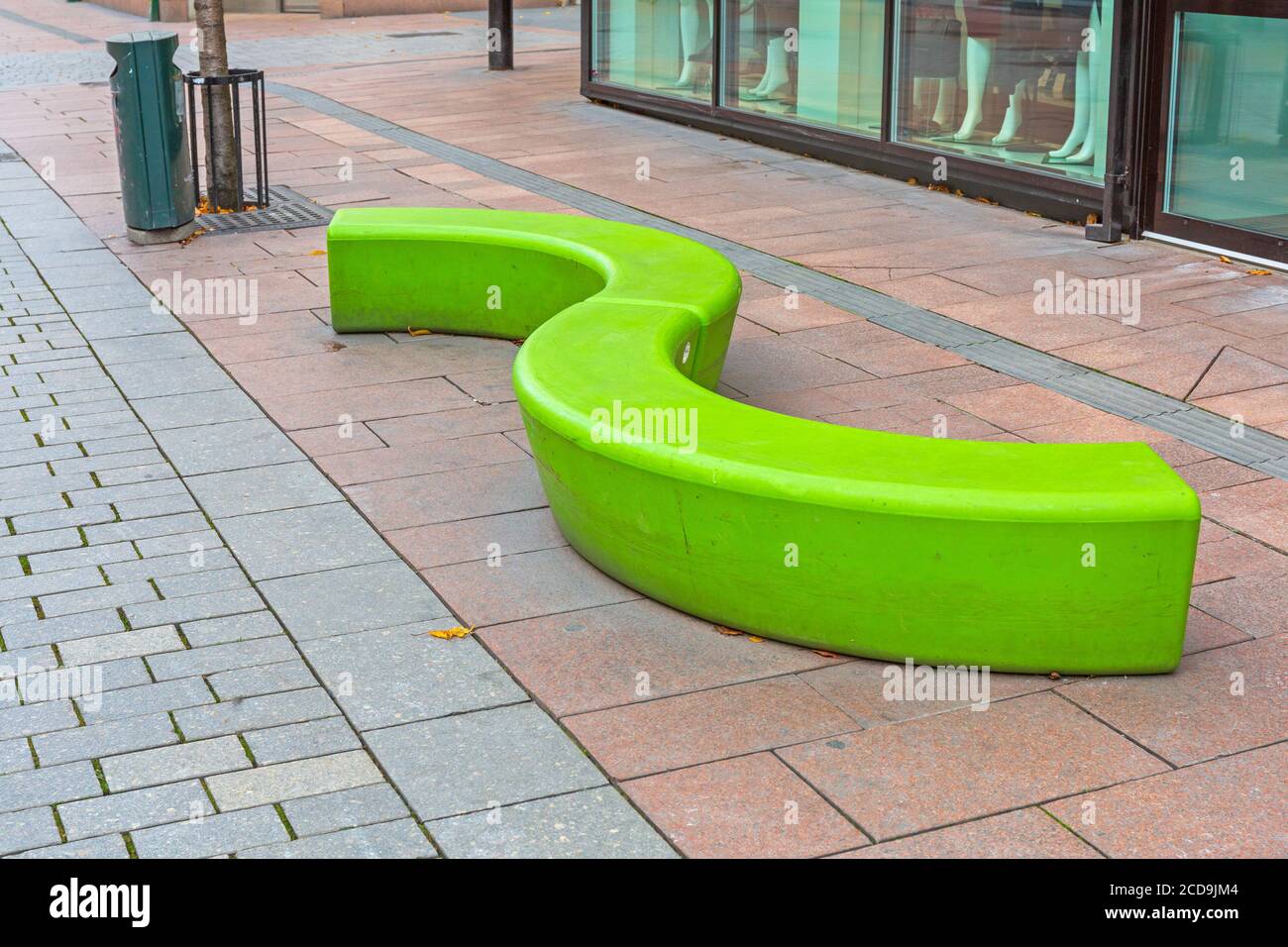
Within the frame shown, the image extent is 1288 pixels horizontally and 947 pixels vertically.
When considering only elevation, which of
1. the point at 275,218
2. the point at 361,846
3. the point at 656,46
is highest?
Answer: the point at 656,46

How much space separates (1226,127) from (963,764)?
250 inches

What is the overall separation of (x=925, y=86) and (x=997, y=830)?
8.59 metres

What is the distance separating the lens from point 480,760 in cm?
398

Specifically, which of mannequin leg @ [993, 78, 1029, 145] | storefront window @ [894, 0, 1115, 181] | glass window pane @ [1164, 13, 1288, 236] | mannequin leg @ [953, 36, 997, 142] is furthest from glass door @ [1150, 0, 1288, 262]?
mannequin leg @ [953, 36, 997, 142]

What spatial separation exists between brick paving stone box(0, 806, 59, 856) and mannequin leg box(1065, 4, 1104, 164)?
8128mm

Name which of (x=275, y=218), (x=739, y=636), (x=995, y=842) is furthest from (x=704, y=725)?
(x=275, y=218)

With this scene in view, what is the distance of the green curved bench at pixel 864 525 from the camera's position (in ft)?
13.7

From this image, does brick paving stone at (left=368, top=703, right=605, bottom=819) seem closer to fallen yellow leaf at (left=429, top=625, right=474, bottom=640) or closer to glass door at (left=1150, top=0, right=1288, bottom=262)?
fallen yellow leaf at (left=429, top=625, right=474, bottom=640)

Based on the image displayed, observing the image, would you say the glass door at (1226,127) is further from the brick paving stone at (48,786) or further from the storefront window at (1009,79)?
the brick paving stone at (48,786)

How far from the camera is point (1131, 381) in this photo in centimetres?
694

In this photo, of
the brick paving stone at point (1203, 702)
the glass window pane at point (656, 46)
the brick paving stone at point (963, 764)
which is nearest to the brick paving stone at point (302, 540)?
the brick paving stone at point (963, 764)

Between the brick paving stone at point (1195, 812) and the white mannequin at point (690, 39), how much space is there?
11.1m

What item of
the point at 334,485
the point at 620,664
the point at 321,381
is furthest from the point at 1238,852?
the point at 321,381

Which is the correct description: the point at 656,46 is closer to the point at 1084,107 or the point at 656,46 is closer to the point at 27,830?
the point at 1084,107
